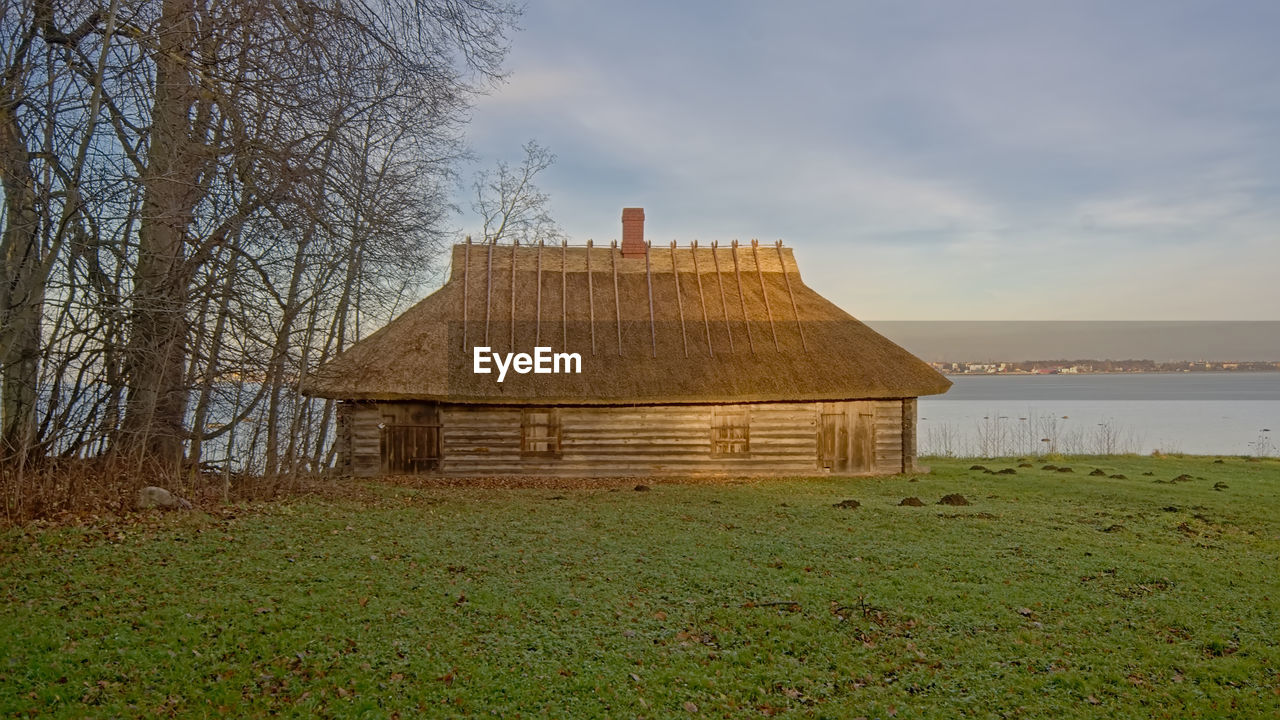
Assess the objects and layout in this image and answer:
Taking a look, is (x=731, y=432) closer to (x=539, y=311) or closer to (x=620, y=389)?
(x=620, y=389)

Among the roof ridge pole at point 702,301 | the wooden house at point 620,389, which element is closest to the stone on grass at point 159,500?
the wooden house at point 620,389

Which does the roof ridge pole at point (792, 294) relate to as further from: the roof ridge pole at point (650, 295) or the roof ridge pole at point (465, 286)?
the roof ridge pole at point (465, 286)

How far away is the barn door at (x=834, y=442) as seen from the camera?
70.6 feet

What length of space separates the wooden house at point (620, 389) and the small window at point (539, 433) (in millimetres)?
29

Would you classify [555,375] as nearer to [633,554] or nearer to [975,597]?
[633,554]

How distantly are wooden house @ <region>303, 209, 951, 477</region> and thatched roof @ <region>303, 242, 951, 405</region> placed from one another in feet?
0.18

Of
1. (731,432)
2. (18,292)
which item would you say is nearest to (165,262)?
(18,292)

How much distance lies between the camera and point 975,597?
859 centimetres

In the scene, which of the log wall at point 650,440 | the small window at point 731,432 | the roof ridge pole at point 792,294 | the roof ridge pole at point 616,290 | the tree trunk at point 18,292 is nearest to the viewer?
the tree trunk at point 18,292

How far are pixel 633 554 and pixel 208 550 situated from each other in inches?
198

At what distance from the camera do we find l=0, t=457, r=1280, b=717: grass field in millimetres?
5934

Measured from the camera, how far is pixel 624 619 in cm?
762

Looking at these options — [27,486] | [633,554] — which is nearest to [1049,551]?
[633,554]

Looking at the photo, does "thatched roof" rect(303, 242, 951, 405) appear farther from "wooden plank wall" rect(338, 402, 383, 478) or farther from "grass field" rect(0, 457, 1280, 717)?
"grass field" rect(0, 457, 1280, 717)
